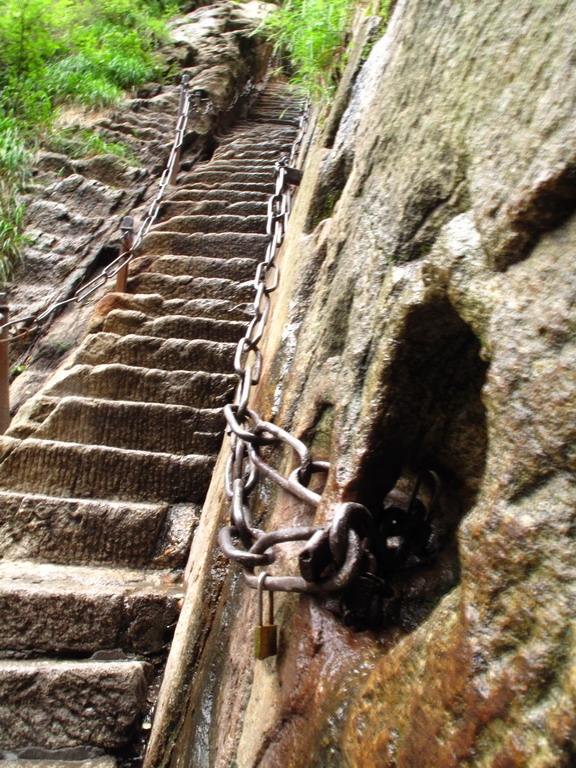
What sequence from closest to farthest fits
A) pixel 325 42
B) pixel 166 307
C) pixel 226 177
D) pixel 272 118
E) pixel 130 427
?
1. pixel 130 427
2. pixel 325 42
3. pixel 166 307
4. pixel 226 177
5. pixel 272 118

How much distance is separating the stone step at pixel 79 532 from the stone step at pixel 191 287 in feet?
6.33

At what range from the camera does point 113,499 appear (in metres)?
2.59

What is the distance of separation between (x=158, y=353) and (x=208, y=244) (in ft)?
5.32

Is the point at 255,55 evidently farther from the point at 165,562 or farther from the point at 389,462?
the point at 389,462

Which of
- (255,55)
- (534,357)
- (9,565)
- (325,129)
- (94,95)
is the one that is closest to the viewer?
(534,357)

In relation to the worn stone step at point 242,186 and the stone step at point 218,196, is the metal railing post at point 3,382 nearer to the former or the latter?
the stone step at point 218,196

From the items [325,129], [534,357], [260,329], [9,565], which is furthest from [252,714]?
[325,129]

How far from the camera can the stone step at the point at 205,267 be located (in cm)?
423

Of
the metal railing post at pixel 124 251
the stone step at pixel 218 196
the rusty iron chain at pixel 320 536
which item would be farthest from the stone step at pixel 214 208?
the rusty iron chain at pixel 320 536

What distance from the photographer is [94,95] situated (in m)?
7.05

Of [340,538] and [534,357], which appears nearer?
[534,357]

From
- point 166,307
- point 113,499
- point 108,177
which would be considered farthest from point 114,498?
point 108,177

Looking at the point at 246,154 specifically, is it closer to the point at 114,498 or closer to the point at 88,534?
the point at 114,498

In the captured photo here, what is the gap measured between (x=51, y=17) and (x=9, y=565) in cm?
798
